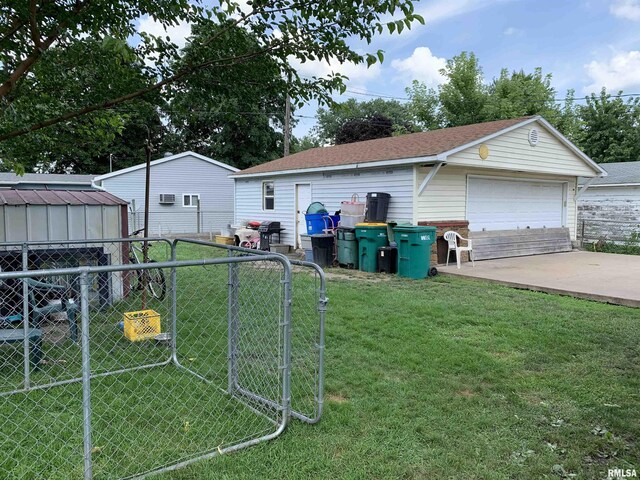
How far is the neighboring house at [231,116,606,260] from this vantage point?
10695 millimetres

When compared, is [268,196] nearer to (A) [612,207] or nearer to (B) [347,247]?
(B) [347,247]

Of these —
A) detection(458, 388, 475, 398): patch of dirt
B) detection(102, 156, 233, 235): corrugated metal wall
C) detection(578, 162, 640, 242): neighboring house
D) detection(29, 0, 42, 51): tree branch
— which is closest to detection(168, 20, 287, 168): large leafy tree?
detection(29, 0, 42, 51): tree branch

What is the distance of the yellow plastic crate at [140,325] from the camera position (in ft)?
15.4

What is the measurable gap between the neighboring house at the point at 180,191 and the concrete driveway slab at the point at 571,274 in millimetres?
15442

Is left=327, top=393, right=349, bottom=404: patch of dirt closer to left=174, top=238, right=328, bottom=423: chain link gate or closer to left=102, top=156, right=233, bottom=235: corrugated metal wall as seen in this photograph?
left=174, top=238, right=328, bottom=423: chain link gate

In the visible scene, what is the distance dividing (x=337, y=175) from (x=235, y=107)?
770cm

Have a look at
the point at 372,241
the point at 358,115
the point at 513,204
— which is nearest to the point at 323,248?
the point at 372,241

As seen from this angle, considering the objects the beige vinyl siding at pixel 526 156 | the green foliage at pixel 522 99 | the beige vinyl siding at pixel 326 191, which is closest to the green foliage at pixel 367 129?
the green foliage at pixel 522 99

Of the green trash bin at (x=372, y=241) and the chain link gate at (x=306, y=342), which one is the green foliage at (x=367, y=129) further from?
the chain link gate at (x=306, y=342)

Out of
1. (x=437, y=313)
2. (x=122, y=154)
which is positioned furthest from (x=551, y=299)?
(x=122, y=154)

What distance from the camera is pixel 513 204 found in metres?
13.1

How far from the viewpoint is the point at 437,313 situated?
628 centimetres

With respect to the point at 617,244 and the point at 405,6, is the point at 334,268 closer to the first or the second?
the point at 405,6

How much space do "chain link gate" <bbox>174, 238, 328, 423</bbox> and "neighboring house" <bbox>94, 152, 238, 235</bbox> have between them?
16.3 metres
